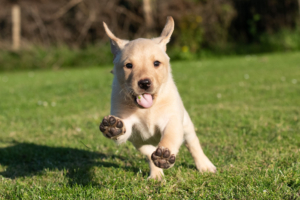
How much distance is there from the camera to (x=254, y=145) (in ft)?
13.1

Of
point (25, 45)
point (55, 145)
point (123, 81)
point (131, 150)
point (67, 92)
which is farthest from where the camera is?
point (25, 45)

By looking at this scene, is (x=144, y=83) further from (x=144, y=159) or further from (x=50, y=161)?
(x=50, y=161)

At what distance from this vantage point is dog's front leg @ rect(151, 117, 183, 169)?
2.50 meters

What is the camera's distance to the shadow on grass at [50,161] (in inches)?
137

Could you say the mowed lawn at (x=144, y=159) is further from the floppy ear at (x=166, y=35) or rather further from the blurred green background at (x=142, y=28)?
the blurred green background at (x=142, y=28)

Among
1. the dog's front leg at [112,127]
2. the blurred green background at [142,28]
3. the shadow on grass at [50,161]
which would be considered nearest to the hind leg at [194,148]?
the shadow on grass at [50,161]

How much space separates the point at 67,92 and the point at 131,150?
5319 mm

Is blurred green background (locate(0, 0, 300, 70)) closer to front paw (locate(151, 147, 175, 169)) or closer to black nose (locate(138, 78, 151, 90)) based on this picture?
black nose (locate(138, 78, 151, 90))

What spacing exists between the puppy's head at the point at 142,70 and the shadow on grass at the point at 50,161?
2.93 feet

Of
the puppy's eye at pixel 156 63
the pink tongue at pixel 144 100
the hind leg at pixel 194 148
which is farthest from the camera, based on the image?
the hind leg at pixel 194 148

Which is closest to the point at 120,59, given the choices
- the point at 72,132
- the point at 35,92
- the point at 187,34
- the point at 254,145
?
the point at 254,145

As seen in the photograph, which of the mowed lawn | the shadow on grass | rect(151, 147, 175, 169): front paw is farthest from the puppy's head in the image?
the shadow on grass

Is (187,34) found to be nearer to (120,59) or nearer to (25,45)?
(25,45)

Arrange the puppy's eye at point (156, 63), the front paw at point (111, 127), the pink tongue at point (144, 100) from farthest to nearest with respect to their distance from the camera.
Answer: the puppy's eye at point (156, 63), the pink tongue at point (144, 100), the front paw at point (111, 127)
